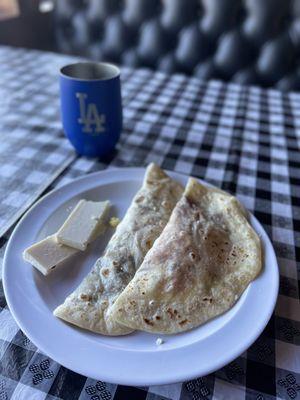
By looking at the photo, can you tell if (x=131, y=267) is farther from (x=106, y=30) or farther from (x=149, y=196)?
(x=106, y=30)

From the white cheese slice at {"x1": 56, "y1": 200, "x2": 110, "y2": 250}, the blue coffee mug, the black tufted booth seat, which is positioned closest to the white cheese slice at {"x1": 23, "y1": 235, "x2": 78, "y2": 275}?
the white cheese slice at {"x1": 56, "y1": 200, "x2": 110, "y2": 250}

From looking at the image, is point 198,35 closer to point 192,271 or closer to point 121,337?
point 192,271

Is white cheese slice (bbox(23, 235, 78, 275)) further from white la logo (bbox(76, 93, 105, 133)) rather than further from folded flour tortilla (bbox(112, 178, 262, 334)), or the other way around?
white la logo (bbox(76, 93, 105, 133))

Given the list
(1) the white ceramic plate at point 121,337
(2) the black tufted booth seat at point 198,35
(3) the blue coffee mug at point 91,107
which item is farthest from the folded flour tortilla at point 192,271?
(2) the black tufted booth seat at point 198,35

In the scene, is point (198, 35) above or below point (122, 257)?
above

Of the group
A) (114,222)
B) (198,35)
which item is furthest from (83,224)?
(198,35)

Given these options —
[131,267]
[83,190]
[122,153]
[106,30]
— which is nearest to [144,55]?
[106,30]

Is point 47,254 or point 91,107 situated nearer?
point 47,254
